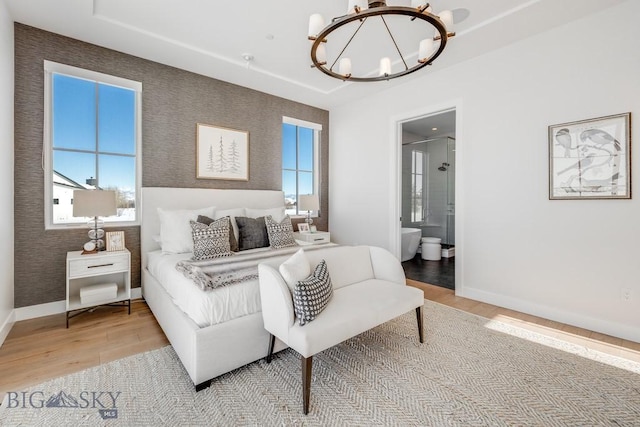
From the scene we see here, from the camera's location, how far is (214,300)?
1.85 m

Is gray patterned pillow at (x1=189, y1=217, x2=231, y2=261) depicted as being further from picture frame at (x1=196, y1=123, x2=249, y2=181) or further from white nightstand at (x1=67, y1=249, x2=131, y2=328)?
picture frame at (x1=196, y1=123, x2=249, y2=181)

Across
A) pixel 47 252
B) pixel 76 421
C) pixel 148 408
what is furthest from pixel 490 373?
pixel 47 252

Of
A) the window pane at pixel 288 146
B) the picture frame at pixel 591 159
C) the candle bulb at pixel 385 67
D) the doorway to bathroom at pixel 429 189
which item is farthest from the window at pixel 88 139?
the doorway to bathroom at pixel 429 189

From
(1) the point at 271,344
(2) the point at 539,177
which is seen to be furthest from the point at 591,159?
(1) the point at 271,344

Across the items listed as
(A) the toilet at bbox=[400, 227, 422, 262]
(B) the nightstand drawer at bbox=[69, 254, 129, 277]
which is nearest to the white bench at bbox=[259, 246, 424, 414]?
(B) the nightstand drawer at bbox=[69, 254, 129, 277]

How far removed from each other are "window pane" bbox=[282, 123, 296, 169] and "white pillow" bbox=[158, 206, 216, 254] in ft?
6.63

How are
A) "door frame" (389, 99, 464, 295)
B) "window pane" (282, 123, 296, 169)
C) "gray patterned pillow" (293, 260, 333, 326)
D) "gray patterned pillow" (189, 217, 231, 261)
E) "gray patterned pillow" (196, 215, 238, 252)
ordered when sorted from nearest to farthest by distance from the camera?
"gray patterned pillow" (293, 260, 333, 326), "gray patterned pillow" (189, 217, 231, 261), "gray patterned pillow" (196, 215, 238, 252), "door frame" (389, 99, 464, 295), "window pane" (282, 123, 296, 169)

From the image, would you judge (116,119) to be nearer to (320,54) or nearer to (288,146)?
(288,146)

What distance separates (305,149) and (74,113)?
311 cm

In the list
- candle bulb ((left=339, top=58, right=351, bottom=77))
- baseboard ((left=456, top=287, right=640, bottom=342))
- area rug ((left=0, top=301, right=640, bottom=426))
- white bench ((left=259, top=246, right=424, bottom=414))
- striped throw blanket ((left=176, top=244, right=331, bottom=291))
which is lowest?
area rug ((left=0, top=301, right=640, bottom=426))

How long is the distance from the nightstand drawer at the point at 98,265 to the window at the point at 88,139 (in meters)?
0.60

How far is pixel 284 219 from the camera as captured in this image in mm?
3582

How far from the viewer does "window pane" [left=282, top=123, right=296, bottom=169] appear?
187 inches

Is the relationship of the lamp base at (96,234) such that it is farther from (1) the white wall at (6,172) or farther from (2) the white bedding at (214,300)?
(2) the white bedding at (214,300)
